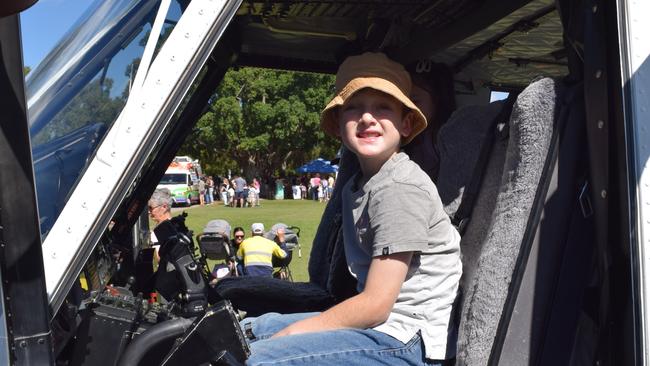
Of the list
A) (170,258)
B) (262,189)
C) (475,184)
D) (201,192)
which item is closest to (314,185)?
(262,189)

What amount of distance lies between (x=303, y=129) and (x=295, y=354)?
112ft

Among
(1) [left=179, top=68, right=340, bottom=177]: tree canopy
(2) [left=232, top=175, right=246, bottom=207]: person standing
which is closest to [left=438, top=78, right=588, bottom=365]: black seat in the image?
(2) [left=232, top=175, right=246, bottom=207]: person standing

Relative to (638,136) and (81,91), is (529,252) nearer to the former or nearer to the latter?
(638,136)

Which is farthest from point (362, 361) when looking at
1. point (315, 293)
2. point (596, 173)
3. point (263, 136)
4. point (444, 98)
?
point (263, 136)

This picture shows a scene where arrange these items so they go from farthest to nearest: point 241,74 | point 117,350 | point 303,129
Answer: point 303,129, point 241,74, point 117,350

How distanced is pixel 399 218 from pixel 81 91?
0.92 metres

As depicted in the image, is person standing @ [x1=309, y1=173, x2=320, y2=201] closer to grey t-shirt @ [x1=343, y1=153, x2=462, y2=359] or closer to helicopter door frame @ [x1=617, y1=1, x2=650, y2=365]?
grey t-shirt @ [x1=343, y1=153, x2=462, y2=359]

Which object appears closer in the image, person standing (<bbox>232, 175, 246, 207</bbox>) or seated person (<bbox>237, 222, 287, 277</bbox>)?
seated person (<bbox>237, 222, 287, 277</bbox>)

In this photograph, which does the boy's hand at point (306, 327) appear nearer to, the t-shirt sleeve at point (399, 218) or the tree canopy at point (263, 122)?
the t-shirt sleeve at point (399, 218)

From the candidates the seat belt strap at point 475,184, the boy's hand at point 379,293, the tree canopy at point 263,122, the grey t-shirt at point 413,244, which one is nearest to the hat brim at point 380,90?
the grey t-shirt at point 413,244

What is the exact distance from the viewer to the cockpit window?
178 cm

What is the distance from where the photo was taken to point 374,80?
2.28m

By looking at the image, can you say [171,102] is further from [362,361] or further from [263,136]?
[263,136]

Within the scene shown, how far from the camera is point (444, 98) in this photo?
3625 millimetres
